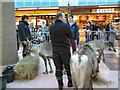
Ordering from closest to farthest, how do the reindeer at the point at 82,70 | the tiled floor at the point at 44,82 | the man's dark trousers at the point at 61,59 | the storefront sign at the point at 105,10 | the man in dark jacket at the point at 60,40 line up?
the reindeer at the point at 82,70 → the man in dark jacket at the point at 60,40 → the man's dark trousers at the point at 61,59 → the tiled floor at the point at 44,82 → the storefront sign at the point at 105,10

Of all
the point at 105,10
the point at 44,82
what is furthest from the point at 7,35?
the point at 105,10

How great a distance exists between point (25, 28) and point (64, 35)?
3634mm

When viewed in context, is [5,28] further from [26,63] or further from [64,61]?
[64,61]

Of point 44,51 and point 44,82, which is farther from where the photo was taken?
point 44,51

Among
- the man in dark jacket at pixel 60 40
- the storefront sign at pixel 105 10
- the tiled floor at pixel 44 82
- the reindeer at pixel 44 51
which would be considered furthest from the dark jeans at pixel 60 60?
the storefront sign at pixel 105 10

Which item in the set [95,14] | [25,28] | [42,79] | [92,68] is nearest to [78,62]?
[92,68]

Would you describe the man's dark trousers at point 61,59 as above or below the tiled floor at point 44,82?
above

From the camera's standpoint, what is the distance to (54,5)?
28.5 meters

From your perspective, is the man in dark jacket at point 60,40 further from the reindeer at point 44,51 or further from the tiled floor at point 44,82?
the reindeer at point 44,51

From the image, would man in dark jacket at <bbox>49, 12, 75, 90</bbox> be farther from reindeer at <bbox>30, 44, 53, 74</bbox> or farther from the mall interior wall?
the mall interior wall

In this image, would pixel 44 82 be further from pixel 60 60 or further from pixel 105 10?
pixel 105 10

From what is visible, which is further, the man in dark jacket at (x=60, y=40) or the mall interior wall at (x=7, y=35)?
the mall interior wall at (x=7, y=35)

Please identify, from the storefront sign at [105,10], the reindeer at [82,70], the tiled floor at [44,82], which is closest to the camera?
the reindeer at [82,70]

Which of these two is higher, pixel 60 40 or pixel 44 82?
pixel 60 40
